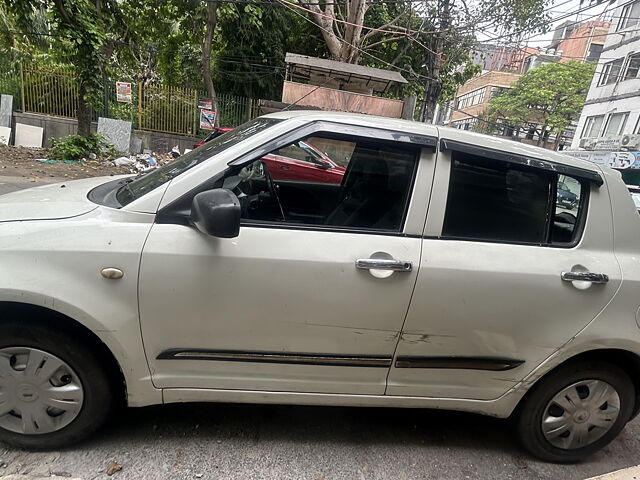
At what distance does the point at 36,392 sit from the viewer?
1.79m

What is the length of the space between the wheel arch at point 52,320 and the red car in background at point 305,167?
1304 millimetres

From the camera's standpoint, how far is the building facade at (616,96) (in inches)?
888

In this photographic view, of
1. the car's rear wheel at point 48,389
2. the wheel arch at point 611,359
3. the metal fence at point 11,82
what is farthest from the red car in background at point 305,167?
the metal fence at point 11,82

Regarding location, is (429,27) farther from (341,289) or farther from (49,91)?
(341,289)

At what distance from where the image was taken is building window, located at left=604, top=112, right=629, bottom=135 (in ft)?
75.9

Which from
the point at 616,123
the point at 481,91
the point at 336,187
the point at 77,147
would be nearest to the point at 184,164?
the point at 336,187

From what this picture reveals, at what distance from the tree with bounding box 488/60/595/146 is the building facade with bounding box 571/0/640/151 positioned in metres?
3.31

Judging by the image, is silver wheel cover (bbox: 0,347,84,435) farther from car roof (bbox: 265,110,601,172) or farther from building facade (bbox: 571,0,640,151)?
building facade (bbox: 571,0,640,151)

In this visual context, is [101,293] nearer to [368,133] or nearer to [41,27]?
[368,133]

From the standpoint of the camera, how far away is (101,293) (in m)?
1.67

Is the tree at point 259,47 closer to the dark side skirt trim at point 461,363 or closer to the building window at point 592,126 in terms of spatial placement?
the dark side skirt trim at point 461,363

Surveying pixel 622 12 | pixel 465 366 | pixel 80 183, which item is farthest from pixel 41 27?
pixel 622 12

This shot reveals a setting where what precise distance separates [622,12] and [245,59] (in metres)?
25.5

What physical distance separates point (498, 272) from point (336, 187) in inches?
46.7
